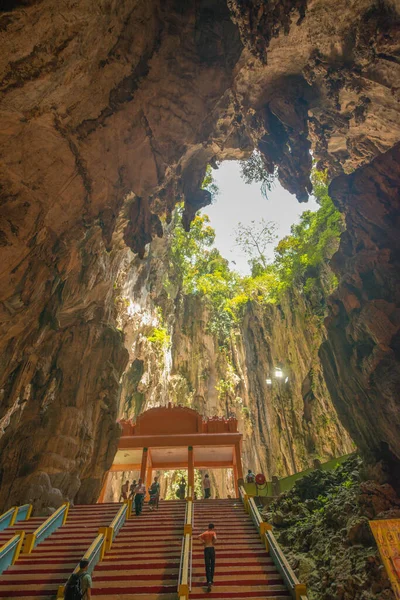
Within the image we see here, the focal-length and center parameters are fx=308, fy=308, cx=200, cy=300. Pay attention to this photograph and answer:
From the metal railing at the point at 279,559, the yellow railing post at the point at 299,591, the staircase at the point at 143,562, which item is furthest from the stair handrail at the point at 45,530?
the yellow railing post at the point at 299,591

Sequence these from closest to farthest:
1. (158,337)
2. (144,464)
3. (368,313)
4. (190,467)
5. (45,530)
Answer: (45,530), (368,313), (190,467), (144,464), (158,337)

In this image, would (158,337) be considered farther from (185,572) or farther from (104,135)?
(185,572)

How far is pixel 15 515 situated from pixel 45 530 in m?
1.54

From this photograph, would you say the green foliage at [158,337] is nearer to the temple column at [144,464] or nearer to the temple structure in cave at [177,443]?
the temple structure in cave at [177,443]

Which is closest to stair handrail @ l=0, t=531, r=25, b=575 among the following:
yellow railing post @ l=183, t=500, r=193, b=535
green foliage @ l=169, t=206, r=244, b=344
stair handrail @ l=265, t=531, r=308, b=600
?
yellow railing post @ l=183, t=500, r=193, b=535

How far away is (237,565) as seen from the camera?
6.57m

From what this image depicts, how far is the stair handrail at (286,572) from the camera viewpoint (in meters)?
5.14

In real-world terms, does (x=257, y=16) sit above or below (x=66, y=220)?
above

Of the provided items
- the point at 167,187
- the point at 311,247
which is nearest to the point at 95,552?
the point at 167,187

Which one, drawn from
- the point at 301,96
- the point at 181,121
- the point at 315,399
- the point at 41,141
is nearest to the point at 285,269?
the point at 315,399

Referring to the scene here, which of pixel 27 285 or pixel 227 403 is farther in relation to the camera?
pixel 227 403

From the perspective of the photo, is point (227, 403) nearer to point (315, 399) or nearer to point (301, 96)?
point (315, 399)

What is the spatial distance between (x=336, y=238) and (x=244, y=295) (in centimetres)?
1359

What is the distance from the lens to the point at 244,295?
3516 cm
